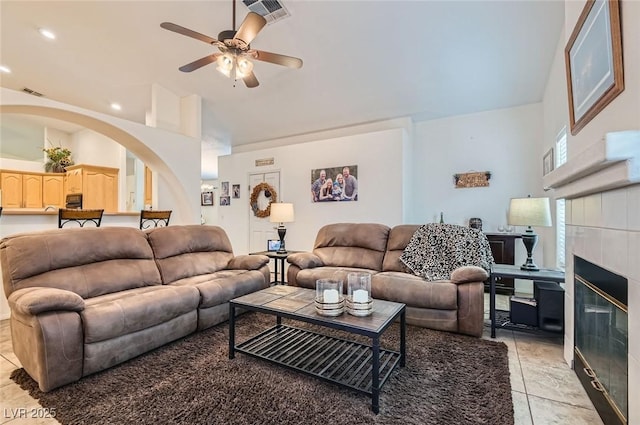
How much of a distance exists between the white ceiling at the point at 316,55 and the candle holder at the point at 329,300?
103 inches

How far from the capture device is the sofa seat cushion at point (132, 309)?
6.36ft

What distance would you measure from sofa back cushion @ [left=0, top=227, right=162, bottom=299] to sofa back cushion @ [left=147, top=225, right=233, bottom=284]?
0.36ft

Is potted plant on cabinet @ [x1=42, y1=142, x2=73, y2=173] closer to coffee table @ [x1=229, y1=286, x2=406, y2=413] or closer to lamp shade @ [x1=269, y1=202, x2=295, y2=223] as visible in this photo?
lamp shade @ [x1=269, y1=202, x2=295, y2=223]

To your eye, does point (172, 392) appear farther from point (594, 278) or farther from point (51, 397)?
point (594, 278)

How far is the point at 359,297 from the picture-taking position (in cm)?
196

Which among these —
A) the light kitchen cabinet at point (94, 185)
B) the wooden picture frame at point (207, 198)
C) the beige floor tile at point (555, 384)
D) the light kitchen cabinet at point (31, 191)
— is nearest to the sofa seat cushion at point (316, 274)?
the beige floor tile at point (555, 384)

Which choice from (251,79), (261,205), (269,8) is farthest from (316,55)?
(261,205)

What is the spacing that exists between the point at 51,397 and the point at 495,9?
14.9 ft

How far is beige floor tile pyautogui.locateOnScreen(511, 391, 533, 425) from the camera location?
1553mm

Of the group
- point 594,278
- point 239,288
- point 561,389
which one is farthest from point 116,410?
point 594,278

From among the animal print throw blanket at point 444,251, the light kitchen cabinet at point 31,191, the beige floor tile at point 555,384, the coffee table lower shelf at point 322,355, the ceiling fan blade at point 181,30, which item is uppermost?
the ceiling fan blade at point 181,30

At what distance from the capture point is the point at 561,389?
1839mm

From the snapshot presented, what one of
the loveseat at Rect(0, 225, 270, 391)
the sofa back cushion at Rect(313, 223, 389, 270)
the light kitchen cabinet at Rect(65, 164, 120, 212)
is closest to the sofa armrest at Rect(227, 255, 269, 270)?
the loveseat at Rect(0, 225, 270, 391)

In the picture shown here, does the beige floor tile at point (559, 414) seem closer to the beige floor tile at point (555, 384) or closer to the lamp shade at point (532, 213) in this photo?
the beige floor tile at point (555, 384)
